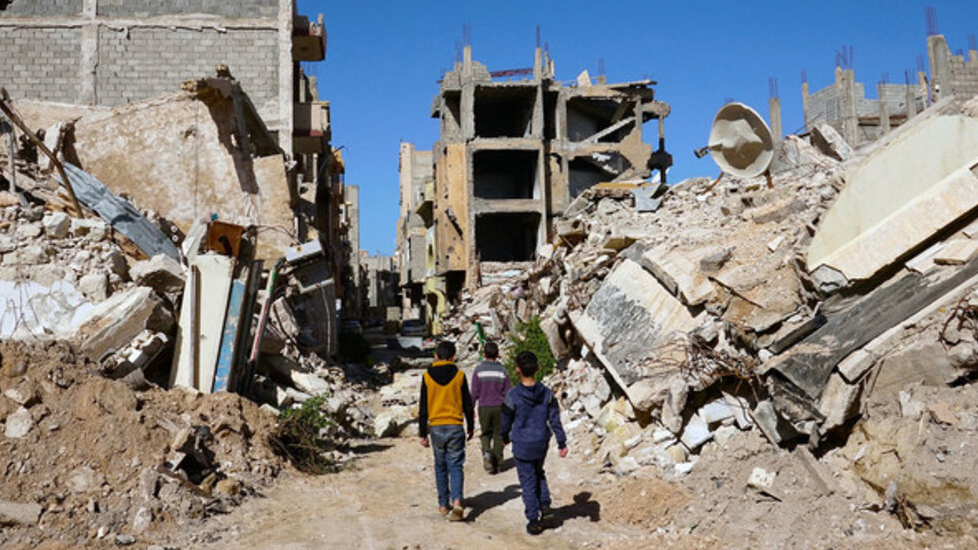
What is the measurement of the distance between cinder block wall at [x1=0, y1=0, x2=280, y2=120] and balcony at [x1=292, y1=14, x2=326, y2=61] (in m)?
1.11

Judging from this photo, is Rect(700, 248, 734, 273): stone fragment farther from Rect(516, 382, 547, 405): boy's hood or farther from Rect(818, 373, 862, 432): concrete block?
Rect(516, 382, 547, 405): boy's hood

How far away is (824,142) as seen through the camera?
38.9 feet

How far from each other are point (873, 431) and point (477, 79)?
76.7 feet

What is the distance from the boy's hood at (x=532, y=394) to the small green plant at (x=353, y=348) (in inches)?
480

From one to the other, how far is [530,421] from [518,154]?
24.1m

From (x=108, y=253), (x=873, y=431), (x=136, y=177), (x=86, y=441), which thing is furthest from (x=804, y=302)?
(x=136, y=177)

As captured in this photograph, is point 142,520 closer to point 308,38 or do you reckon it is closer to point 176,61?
point 176,61

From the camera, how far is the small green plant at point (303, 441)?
7.34 meters

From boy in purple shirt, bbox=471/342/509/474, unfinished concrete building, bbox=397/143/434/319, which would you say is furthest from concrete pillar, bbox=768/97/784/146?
boy in purple shirt, bbox=471/342/509/474

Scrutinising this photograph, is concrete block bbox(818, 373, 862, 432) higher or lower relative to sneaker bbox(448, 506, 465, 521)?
higher

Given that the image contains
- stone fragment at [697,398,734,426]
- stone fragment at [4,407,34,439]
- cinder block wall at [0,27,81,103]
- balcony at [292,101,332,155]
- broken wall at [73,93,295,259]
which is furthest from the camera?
balcony at [292,101,332,155]

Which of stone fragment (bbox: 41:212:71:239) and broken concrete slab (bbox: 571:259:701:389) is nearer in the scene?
broken concrete slab (bbox: 571:259:701:389)

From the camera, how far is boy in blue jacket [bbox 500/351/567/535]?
17.9 feet

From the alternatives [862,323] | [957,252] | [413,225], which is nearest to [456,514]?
[862,323]
